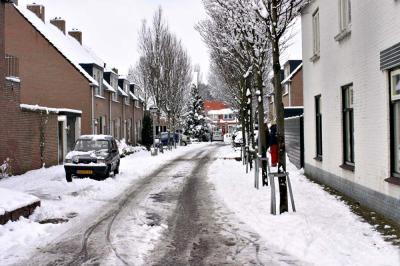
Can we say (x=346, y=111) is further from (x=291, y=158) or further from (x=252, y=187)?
(x=291, y=158)

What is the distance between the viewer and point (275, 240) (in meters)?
7.51

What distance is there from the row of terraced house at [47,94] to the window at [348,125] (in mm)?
11503

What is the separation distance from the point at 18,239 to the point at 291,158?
15.6 metres

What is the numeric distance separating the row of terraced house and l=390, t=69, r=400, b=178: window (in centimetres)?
1324

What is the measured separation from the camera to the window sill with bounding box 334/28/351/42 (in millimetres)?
11148

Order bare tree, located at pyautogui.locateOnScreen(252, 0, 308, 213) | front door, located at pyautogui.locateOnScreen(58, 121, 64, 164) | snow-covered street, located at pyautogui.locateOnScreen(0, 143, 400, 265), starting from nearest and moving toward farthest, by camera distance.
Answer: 1. snow-covered street, located at pyautogui.locateOnScreen(0, 143, 400, 265)
2. bare tree, located at pyautogui.locateOnScreen(252, 0, 308, 213)
3. front door, located at pyautogui.locateOnScreen(58, 121, 64, 164)

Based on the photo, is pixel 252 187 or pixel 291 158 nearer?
pixel 252 187

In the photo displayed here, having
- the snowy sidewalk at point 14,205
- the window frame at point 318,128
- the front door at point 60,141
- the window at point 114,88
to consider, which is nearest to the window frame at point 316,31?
the window frame at point 318,128

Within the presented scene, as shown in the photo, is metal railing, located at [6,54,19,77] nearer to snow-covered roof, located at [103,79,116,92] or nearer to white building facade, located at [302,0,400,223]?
white building facade, located at [302,0,400,223]

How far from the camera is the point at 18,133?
60.3 feet

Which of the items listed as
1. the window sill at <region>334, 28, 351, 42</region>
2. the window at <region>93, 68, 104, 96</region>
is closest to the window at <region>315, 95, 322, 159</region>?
the window sill at <region>334, 28, 351, 42</region>

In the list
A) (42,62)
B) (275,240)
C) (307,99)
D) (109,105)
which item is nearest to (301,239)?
(275,240)

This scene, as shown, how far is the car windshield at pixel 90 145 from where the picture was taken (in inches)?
691

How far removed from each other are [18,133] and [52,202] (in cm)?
757
